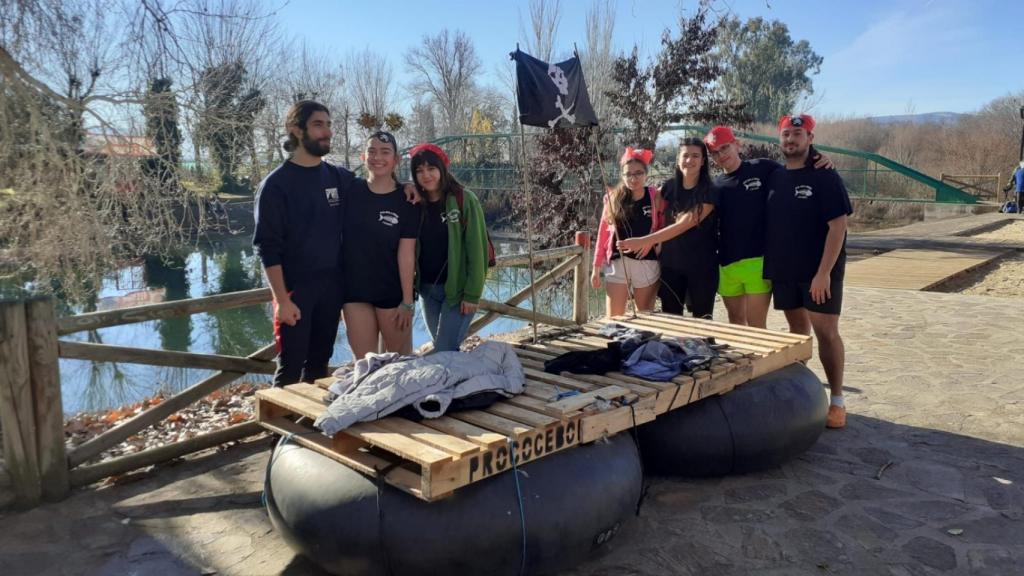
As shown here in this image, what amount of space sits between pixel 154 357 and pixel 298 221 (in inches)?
50.4

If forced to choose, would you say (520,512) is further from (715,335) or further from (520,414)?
(715,335)

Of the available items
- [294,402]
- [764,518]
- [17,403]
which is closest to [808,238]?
[764,518]

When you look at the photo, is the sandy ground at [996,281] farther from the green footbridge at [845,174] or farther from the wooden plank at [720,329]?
the green footbridge at [845,174]

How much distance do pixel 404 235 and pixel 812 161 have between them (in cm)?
271

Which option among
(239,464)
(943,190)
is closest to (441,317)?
(239,464)

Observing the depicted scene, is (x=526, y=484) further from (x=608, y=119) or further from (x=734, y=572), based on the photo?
(x=608, y=119)

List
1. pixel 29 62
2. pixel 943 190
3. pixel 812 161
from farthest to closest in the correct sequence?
pixel 943 190 < pixel 29 62 < pixel 812 161

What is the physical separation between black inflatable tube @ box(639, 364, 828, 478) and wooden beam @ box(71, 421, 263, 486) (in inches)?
105

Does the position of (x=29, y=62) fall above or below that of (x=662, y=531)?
above

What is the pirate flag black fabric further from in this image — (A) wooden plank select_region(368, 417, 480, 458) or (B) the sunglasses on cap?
(A) wooden plank select_region(368, 417, 480, 458)

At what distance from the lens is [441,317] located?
450 cm

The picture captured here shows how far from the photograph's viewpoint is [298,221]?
4.00 meters

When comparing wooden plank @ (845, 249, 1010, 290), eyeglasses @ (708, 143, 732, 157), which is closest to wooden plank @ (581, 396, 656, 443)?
eyeglasses @ (708, 143, 732, 157)

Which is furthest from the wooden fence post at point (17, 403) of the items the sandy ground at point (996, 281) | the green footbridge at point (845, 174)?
the green footbridge at point (845, 174)
